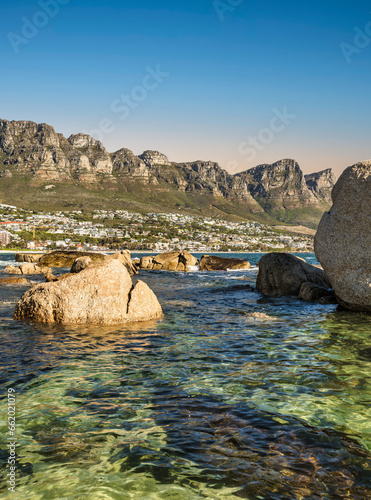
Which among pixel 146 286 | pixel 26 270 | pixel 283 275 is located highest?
pixel 146 286

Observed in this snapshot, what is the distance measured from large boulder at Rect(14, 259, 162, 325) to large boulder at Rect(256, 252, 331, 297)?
11.7 metres

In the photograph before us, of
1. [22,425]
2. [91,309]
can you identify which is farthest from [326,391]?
[91,309]

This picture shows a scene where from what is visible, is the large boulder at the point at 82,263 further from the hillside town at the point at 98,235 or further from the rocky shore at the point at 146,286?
the hillside town at the point at 98,235

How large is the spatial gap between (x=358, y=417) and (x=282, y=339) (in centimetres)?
566

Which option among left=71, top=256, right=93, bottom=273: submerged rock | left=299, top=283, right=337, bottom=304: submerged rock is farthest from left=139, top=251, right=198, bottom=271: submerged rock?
left=299, top=283, right=337, bottom=304: submerged rock

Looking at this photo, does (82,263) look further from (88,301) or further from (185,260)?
(185,260)

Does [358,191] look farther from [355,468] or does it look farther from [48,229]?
[48,229]

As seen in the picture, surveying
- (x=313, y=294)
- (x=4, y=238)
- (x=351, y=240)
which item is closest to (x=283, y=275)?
(x=313, y=294)

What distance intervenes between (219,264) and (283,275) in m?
29.6

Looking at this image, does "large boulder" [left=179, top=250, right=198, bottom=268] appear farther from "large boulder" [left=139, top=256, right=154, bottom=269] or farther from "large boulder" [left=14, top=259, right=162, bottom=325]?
"large boulder" [left=14, top=259, right=162, bottom=325]

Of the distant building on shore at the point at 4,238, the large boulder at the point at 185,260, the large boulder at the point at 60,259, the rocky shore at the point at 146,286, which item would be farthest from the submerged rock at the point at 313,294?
the distant building on shore at the point at 4,238

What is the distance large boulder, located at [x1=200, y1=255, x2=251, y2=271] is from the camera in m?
53.0

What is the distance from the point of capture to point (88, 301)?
47.3ft

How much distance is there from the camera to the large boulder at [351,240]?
52.1ft
